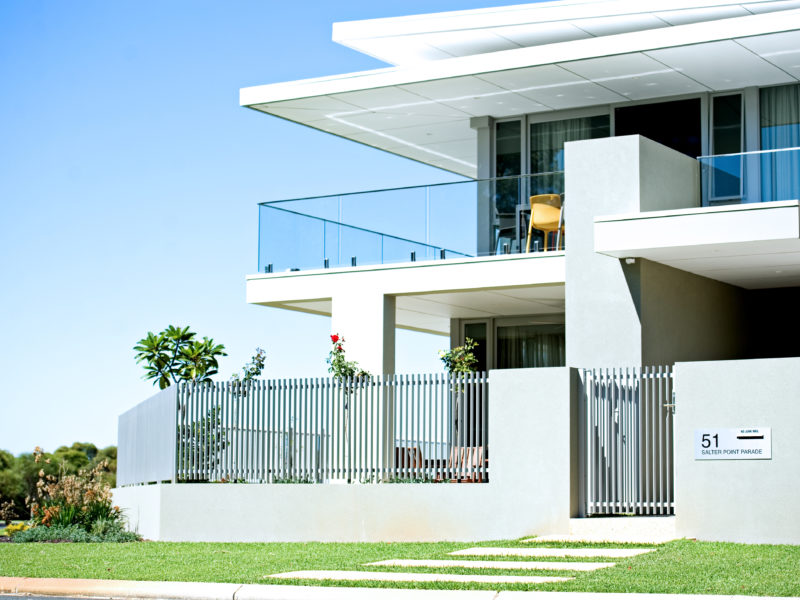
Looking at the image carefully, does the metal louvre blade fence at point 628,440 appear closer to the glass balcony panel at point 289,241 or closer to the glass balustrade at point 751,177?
the glass balustrade at point 751,177

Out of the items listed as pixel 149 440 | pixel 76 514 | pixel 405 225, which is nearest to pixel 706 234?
pixel 405 225

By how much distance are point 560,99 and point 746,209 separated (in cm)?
717

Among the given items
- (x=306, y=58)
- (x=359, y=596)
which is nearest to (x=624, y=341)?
(x=359, y=596)

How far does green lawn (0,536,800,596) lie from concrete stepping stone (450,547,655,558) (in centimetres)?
27

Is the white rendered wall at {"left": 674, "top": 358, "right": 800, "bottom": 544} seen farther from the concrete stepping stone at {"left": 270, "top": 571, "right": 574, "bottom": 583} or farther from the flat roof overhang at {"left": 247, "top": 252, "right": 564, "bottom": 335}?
the flat roof overhang at {"left": 247, "top": 252, "right": 564, "bottom": 335}

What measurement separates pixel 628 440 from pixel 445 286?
21.3 feet

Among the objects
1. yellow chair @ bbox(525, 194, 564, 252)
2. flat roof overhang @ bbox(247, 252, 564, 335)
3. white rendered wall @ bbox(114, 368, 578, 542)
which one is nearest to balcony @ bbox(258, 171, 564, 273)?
yellow chair @ bbox(525, 194, 564, 252)

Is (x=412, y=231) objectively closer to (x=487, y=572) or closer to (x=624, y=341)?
(x=624, y=341)

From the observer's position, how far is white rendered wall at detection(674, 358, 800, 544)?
46.4ft

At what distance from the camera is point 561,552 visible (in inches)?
532

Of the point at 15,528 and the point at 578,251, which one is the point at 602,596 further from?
the point at 15,528

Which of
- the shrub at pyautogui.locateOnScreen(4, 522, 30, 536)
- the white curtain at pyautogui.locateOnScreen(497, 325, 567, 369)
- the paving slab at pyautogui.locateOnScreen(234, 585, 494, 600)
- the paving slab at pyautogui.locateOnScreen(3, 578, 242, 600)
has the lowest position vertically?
the shrub at pyautogui.locateOnScreen(4, 522, 30, 536)

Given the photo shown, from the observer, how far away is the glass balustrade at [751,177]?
17766 mm

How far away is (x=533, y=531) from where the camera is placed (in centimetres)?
1566
